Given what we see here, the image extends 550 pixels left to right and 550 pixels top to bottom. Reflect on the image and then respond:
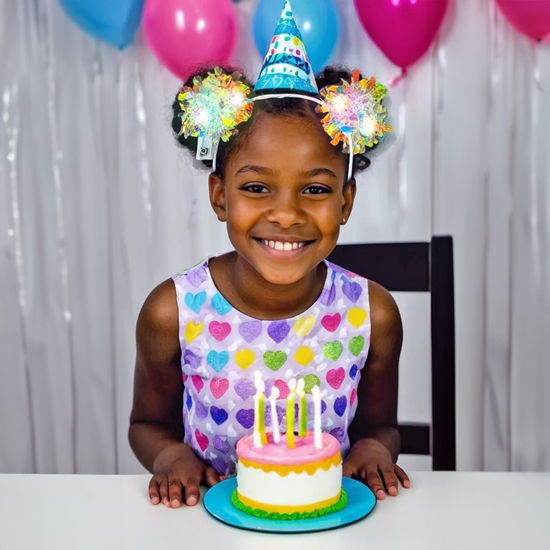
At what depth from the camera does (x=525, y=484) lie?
3.12 feet

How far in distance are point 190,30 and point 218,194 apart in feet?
2.31

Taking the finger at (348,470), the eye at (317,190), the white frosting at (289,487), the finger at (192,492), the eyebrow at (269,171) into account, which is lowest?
the finger at (348,470)

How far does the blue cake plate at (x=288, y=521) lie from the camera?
828mm

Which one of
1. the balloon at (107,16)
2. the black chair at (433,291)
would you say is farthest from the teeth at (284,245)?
the balloon at (107,16)

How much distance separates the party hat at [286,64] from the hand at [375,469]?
1.79 ft

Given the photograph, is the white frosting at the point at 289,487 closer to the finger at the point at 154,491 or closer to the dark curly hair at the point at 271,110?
the finger at the point at 154,491

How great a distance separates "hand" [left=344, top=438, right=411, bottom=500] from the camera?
3.12ft

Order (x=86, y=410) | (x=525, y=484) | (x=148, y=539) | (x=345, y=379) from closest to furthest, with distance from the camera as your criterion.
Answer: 1. (x=148, y=539)
2. (x=525, y=484)
3. (x=345, y=379)
4. (x=86, y=410)

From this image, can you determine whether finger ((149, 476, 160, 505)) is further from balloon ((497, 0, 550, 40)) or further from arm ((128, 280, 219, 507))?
balloon ((497, 0, 550, 40))

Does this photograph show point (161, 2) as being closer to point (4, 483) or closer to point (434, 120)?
point (434, 120)

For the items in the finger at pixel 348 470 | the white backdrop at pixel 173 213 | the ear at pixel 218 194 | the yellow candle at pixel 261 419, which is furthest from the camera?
the white backdrop at pixel 173 213

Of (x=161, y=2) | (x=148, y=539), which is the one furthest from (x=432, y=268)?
(x=161, y=2)

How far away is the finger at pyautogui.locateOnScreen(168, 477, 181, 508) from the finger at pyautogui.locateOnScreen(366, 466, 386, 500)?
0.24 meters

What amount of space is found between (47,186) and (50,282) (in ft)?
0.88
